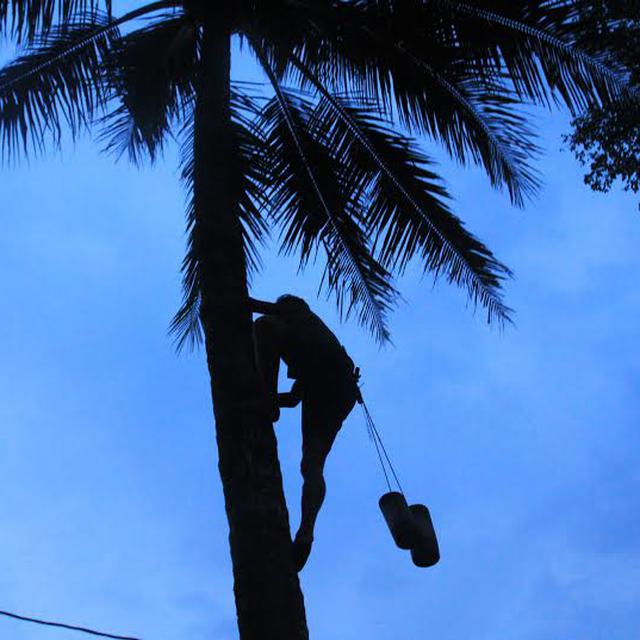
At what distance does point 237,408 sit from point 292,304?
92 cm

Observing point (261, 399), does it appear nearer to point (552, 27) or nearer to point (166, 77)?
point (166, 77)

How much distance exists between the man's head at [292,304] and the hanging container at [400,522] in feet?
4.15

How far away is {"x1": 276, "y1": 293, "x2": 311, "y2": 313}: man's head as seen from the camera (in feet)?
19.7

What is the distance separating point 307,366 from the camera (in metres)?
5.93

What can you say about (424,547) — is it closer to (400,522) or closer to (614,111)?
(400,522)

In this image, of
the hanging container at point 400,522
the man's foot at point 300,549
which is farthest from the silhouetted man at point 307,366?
the man's foot at point 300,549

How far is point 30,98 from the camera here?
7379 mm

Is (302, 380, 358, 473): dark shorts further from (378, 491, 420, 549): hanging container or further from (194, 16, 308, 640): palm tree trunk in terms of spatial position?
(378, 491, 420, 549): hanging container

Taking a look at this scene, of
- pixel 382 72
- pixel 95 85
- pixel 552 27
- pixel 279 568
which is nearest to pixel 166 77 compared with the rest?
pixel 95 85

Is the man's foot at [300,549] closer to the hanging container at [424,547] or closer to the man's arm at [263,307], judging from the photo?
the hanging container at [424,547]

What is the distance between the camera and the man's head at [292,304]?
6.02m

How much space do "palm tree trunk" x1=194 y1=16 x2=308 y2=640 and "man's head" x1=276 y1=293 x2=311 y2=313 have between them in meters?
0.31

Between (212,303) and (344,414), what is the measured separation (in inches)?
42.5

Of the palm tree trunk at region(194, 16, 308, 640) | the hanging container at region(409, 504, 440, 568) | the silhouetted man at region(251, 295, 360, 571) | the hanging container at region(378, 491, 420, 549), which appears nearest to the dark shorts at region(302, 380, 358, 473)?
the silhouetted man at region(251, 295, 360, 571)
